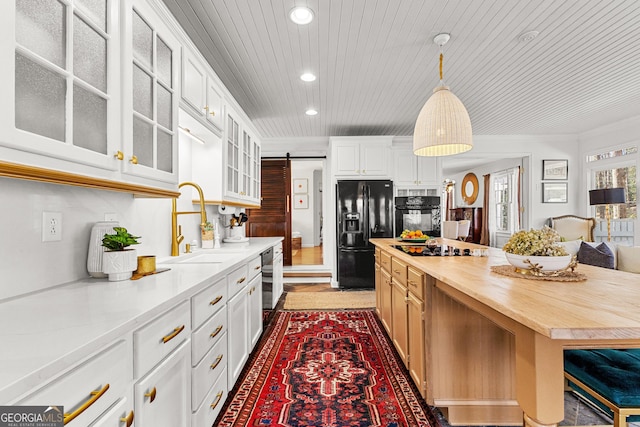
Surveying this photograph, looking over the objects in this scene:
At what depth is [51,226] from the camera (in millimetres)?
1267

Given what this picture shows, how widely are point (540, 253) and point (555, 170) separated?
5610 millimetres

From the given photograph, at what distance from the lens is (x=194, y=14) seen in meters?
2.25

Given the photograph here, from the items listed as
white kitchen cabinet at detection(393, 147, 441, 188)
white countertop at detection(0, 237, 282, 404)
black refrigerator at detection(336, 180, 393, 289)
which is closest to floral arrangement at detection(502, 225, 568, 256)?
white countertop at detection(0, 237, 282, 404)

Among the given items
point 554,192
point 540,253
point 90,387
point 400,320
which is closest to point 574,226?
point 554,192

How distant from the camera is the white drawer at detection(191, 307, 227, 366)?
1.38 metres

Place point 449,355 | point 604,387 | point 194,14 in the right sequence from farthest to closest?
point 194,14, point 449,355, point 604,387

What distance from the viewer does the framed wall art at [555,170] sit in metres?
5.71

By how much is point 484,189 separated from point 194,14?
8.07 meters

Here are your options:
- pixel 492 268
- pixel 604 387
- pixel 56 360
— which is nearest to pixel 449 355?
pixel 492 268

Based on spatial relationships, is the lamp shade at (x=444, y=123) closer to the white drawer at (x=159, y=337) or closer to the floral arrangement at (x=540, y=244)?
the floral arrangement at (x=540, y=244)

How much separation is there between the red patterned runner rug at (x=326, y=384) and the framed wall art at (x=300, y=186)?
23.3 ft

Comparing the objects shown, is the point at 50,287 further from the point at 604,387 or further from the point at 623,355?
the point at 623,355

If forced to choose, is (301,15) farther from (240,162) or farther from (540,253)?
(540,253)

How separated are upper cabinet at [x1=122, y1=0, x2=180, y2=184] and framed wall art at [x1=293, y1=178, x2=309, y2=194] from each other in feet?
26.4
